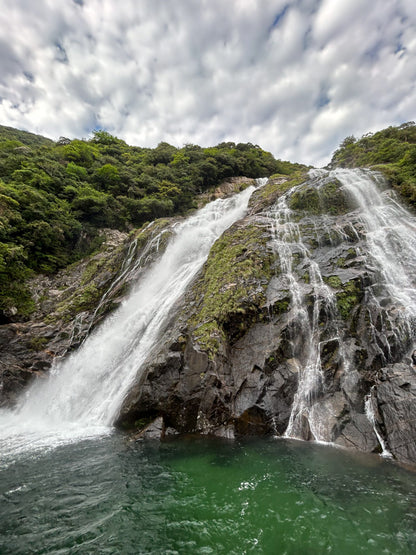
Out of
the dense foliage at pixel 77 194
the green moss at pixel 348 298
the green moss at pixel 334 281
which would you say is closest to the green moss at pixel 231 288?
the green moss at pixel 334 281

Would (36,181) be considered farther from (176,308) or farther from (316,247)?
(316,247)

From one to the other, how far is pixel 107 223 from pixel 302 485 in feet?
82.5

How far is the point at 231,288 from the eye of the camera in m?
11.8

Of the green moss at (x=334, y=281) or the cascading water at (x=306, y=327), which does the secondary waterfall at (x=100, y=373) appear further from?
the green moss at (x=334, y=281)

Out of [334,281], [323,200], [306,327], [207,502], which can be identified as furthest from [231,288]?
[323,200]

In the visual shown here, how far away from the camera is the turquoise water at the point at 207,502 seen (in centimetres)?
407

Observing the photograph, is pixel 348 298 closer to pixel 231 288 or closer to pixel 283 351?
pixel 283 351

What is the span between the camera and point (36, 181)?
71.6ft

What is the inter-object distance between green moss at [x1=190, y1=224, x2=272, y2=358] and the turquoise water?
3932 mm

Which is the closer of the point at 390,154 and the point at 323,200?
the point at 323,200

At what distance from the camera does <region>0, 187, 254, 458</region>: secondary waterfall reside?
9.68 meters

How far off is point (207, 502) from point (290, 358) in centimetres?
557

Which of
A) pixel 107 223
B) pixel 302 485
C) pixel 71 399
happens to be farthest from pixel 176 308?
pixel 107 223

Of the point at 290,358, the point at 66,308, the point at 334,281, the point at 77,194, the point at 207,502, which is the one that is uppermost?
the point at 77,194
